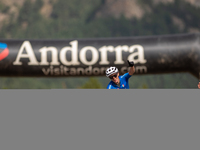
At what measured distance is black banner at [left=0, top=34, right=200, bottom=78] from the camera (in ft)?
26.4

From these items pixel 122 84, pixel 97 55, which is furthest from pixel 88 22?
pixel 122 84

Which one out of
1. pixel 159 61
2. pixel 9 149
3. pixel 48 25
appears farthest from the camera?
pixel 48 25

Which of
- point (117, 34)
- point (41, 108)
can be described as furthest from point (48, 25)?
point (41, 108)

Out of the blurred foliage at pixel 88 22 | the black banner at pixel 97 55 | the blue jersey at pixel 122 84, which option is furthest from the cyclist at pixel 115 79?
the blurred foliage at pixel 88 22

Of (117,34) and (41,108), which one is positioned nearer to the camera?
(41,108)

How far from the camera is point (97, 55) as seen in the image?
8.16 m

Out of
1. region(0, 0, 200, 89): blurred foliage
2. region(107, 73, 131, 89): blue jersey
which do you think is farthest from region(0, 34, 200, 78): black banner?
region(0, 0, 200, 89): blurred foliage

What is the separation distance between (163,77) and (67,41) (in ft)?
148

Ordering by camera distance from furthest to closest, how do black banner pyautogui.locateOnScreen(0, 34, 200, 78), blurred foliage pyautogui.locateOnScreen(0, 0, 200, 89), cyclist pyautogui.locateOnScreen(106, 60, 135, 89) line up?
blurred foliage pyautogui.locateOnScreen(0, 0, 200, 89)
black banner pyautogui.locateOnScreen(0, 34, 200, 78)
cyclist pyautogui.locateOnScreen(106, 60, 135, 89)

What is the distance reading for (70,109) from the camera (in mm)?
3018

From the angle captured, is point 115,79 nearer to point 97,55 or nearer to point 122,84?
point 122,84

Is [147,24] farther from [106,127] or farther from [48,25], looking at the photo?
[106,127]

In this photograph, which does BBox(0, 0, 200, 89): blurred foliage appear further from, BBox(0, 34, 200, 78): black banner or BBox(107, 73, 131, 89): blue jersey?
BBox(107, 73, 131, 89): blue jersey

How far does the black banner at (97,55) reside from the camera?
805 cm
